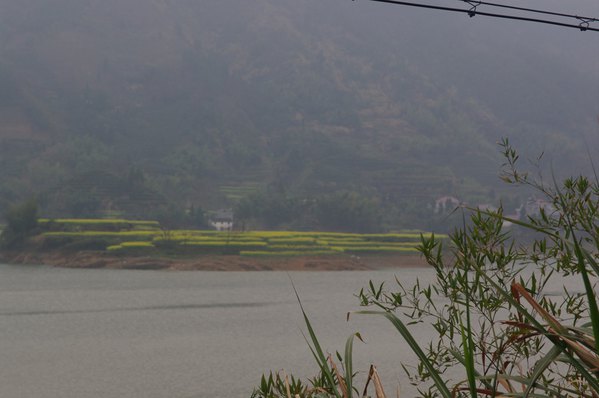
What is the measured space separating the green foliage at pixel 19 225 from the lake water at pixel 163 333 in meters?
2.66

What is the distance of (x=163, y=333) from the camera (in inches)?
813

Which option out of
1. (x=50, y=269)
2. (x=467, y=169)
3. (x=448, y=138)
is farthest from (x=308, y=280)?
(x=448, y=138)

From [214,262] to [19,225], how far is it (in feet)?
29.4

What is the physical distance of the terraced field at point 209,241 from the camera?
39625 mm

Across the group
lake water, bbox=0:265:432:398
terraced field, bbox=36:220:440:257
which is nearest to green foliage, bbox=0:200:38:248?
terraced field, bbox=36:220:440:257

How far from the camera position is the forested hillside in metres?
64.3

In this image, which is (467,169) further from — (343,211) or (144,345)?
(144,345)

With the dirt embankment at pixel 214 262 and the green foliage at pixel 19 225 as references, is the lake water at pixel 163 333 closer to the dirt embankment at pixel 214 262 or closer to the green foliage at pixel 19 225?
the dirt embankment at pixel 214 262

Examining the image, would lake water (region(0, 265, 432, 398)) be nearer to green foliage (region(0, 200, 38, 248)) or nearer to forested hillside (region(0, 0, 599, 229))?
green foliage (region(0, 200, 38, 248))

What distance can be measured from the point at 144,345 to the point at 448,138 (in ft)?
214

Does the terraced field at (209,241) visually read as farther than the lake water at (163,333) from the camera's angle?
Yes

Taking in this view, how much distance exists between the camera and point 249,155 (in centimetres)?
7738

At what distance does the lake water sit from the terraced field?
3.81 m

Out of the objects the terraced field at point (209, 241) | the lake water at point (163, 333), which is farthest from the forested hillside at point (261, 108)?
the lake water at point (163, 333)
